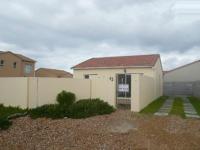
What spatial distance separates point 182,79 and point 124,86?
21.8m

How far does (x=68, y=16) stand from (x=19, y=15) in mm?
2634

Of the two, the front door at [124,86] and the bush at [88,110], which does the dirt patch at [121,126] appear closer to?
the bush at [88,110]

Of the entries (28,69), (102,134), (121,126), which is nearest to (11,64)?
(28,69)

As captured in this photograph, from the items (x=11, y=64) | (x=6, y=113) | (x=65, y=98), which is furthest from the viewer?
(x=11, y=64)

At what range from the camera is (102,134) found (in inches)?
328

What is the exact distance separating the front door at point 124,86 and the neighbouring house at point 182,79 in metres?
19.9

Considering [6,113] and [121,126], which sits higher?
[6,113]

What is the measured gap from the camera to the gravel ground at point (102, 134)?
7.23 metres

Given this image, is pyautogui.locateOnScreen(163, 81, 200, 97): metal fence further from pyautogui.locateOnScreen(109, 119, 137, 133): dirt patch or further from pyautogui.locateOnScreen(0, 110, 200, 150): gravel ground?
pyautogui.locateOnScreen(109, 119, 137, 133): dirt patch

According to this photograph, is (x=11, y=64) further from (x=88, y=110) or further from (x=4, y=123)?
(x=4, y=123)

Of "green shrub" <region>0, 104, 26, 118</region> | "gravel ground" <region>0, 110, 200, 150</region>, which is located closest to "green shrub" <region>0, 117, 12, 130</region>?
"gravel ground" <region>0, 110, 200, 150</region>

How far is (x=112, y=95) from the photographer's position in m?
14.8

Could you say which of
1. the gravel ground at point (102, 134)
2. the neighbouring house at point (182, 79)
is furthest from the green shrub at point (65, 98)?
the neighbouring house at point (182, 79)

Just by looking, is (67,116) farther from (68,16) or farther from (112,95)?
(68,16)
